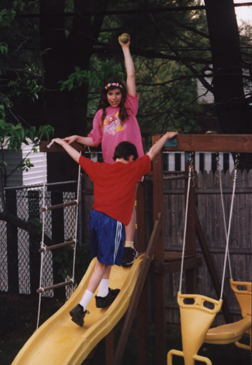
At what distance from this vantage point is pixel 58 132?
6.49m

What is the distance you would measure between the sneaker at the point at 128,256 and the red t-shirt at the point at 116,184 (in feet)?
1.70

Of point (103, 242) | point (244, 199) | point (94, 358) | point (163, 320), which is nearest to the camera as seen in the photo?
point (103, 242)

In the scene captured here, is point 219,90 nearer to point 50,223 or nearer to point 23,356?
point 50,223

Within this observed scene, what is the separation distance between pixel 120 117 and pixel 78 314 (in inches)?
69.8

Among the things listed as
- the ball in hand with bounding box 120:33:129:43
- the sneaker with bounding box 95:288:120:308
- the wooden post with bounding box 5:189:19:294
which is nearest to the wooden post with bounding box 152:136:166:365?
the sneaker with bounding box 95:288:120:308

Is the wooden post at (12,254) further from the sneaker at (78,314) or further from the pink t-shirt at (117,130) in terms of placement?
the sneaker at (78,314)

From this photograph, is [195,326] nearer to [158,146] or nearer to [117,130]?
[158,146]

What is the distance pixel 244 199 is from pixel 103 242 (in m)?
2.58

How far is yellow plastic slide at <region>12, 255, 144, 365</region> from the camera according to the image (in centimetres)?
378

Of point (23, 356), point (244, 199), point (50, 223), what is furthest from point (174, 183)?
point (23, 356)

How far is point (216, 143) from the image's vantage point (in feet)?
13.4

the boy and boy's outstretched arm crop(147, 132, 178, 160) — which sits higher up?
boy's outstretched arm crop(147, 132, 178, 160)

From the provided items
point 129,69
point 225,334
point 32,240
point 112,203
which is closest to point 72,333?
point 112,203

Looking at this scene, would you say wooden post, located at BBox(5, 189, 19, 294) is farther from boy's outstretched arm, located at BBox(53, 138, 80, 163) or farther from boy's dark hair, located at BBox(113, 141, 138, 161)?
boy's dark hair, located at BBox(113, 141, 138, 161)
